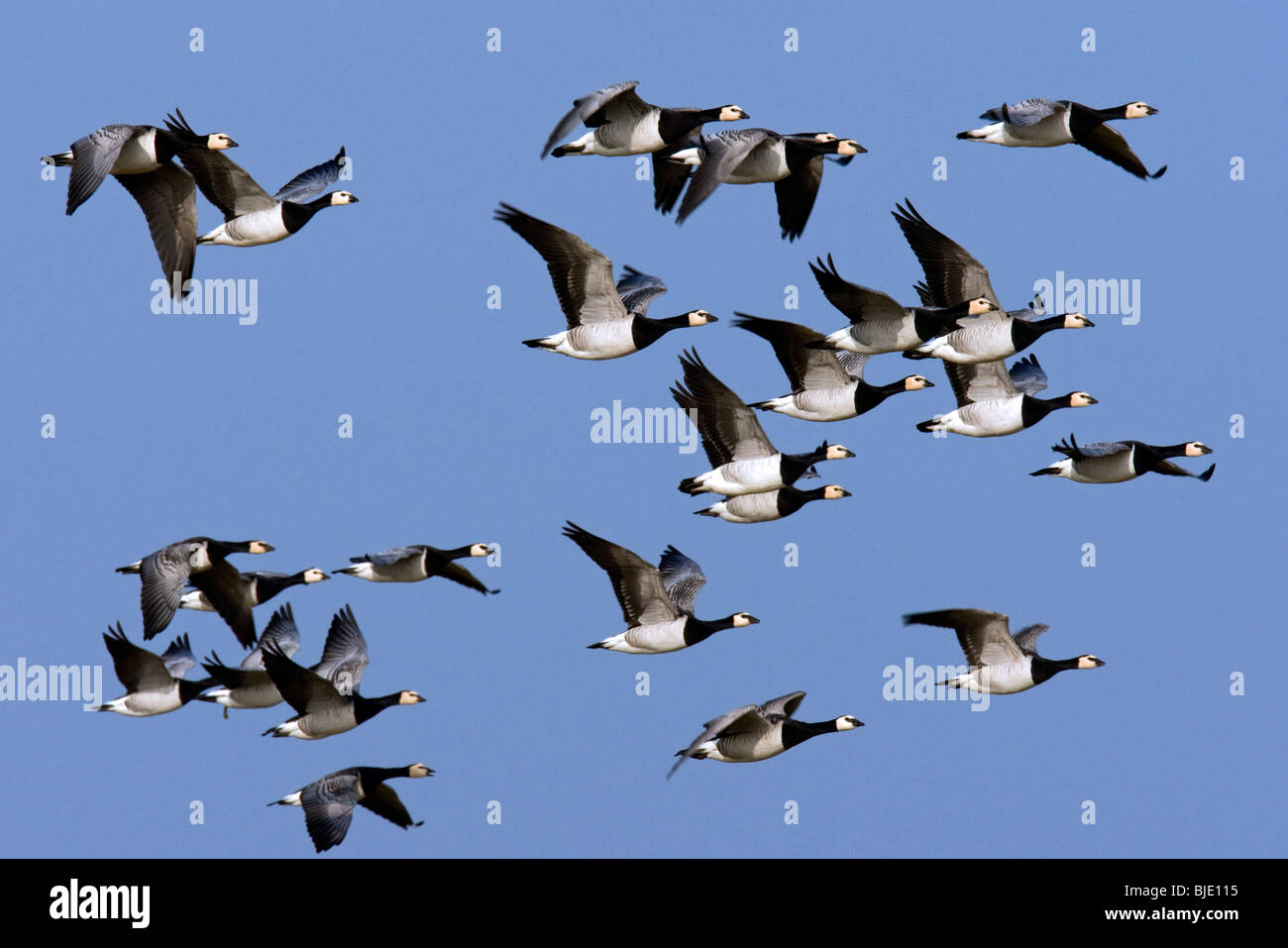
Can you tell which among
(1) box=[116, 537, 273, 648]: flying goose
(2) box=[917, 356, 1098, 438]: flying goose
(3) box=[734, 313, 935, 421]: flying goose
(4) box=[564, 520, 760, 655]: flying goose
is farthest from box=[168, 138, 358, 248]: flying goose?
(2) box=[917, 356, 1098, 438]: flying goose

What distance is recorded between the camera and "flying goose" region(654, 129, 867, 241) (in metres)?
22.2

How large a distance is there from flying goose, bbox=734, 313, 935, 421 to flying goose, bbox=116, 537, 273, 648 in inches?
214

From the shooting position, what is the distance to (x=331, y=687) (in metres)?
23.5

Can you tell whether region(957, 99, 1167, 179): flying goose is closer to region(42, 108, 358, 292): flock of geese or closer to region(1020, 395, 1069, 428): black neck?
region(1020, 395, 1069, 428): black neck

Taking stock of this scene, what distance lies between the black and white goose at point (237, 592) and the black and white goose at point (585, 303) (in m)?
3.85

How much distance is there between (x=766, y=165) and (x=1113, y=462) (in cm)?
457

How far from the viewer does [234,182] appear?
23016 mm

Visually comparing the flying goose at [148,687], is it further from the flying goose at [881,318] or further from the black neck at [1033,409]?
the black neck at [1033,409]

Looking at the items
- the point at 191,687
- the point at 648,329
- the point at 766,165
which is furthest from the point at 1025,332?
the point at 191,687

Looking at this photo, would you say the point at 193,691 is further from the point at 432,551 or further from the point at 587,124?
the point at 587,124

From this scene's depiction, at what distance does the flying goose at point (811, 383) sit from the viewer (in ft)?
76.6

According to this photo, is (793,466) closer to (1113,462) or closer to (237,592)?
(1113,462)

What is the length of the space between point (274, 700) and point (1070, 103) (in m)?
10.1

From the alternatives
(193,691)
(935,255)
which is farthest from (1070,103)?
(193,691)
